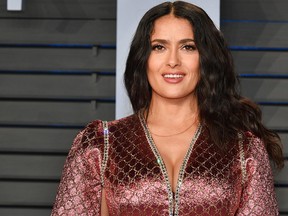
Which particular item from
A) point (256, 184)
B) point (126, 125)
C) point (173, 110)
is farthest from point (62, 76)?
point (256, 184)

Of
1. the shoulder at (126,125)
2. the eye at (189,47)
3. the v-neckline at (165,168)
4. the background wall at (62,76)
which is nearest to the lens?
the v-neckline at (165,168)

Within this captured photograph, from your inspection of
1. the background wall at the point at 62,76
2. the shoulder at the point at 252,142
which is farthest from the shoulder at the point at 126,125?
the background wall at the point at 62,76

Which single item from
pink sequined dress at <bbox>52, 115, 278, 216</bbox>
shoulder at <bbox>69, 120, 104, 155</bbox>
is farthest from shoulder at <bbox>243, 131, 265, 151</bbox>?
shoulder at <bbox>69, 120, 104, 155</bbox>

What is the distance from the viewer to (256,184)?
2814 millimetres

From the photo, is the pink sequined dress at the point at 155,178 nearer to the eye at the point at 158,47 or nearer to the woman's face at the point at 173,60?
the woman's face at the point at 173,60

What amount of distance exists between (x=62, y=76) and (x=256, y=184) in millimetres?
1296

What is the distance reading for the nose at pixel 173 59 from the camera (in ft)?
9.07

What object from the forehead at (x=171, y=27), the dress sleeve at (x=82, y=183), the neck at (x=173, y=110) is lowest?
the dress sleeve at (x=82, y=183)

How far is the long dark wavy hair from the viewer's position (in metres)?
2.88

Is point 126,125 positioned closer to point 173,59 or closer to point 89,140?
point 89,140

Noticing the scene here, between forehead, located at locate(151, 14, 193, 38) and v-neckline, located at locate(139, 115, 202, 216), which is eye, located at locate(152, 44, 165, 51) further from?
v-neckline, located at locate(139, 115, 202, 216)

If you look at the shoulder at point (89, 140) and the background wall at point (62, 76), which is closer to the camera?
the shoulder at point (89, 140)

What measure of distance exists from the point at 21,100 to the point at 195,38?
1.20 m

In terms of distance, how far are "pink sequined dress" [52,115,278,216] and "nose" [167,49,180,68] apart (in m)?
0.32
